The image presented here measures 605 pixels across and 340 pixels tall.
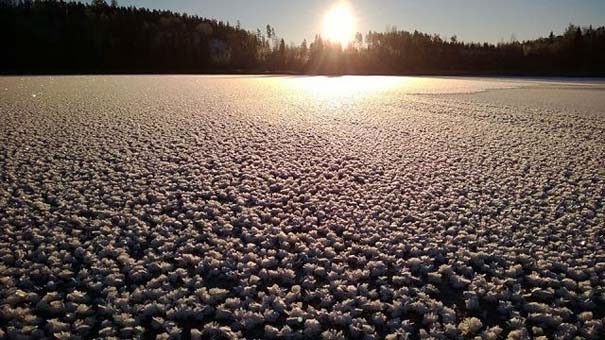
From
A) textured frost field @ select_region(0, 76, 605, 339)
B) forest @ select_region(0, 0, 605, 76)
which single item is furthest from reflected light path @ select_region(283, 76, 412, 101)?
forest @ select_region(0, 0, 605, 76)

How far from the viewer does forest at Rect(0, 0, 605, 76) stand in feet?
241

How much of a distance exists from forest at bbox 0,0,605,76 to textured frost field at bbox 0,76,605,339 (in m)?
72.2

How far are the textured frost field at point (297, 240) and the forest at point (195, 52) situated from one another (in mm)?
72235

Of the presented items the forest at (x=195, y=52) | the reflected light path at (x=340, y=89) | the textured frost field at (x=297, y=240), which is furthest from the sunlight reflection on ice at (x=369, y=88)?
the forest at (x=195, y=52)

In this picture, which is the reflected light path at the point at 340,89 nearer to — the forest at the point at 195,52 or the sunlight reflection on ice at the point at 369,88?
the sunlight reflection on ice at the point at 369,88

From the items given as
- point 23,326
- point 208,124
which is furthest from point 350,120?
point 23,326

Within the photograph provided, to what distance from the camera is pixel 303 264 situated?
3.67m

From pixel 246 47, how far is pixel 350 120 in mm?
100953

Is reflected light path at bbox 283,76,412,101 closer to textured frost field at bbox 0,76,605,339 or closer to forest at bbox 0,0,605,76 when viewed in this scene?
textured frost field at bbox 0,76,605,339

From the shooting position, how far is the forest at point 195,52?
73.5 metres

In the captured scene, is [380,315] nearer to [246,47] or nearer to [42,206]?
[42,206]

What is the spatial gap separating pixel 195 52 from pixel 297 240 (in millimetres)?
89527

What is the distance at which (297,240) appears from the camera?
13.4 ft

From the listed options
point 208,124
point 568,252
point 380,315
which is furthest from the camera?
point 208,124
